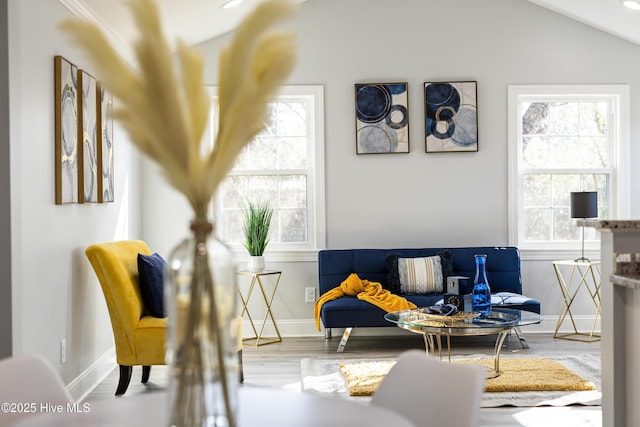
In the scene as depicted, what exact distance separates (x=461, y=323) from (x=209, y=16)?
322 cm

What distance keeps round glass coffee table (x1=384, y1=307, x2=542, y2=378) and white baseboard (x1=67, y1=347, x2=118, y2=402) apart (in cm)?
192

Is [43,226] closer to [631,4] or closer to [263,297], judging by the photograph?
[263,297]

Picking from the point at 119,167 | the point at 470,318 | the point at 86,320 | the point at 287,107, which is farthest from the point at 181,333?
the point at 287,107

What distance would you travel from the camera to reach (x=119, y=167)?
18.1ft

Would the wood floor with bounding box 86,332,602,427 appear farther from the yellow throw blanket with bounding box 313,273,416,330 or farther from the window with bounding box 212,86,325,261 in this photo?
the window with bounding box 212,86,325,261

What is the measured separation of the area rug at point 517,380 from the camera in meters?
4.14

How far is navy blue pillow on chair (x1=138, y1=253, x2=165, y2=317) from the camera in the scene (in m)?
4.35

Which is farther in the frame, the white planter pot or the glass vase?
the white planter pot

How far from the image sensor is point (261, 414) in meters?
1.60

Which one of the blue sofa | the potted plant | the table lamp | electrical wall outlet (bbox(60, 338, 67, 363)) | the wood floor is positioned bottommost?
the wood floor

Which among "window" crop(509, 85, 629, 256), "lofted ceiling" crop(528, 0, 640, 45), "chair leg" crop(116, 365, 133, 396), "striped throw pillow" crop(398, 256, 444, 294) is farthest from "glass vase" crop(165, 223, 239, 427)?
"window" crop(509, 85, 629, 256)

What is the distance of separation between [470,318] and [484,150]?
2.50 metres

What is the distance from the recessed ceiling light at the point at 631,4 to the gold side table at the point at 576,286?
205 centimetres

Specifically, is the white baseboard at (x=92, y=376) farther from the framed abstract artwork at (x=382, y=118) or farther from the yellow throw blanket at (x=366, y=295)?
the framed abstract artwork at (x=382, y=118)
